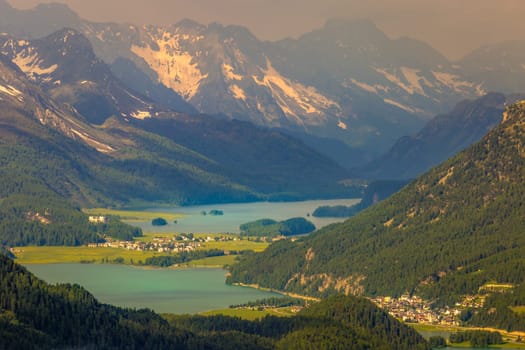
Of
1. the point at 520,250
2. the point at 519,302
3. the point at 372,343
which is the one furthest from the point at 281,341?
the point at 520,250

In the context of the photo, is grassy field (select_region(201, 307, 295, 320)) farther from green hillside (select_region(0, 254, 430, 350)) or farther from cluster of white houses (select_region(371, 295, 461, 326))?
cluster of white houses (select_region(371, 295, 461, 326))

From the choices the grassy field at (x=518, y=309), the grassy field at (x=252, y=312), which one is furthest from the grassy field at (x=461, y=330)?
the grassy field at (x=252, y=312)

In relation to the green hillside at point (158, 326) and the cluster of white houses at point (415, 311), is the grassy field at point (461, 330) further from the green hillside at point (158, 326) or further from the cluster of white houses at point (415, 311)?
the green hillside at point (158, 326)

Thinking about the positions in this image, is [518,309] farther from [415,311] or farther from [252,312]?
[252,312]

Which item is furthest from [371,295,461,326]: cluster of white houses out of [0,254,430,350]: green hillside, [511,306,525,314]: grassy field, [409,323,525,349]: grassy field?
[0,254,430,350]: green hillside

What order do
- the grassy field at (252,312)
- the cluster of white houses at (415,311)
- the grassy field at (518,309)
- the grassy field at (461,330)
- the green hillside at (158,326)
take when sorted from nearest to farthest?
the green hillside at (158,326)
the grassy field at (461,330)
the grassy field at (518,309)
the grassy field at (252,312)
the cluster of white houses at (415,311)

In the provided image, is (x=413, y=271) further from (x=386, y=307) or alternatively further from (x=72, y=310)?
(x=72, y=310)
